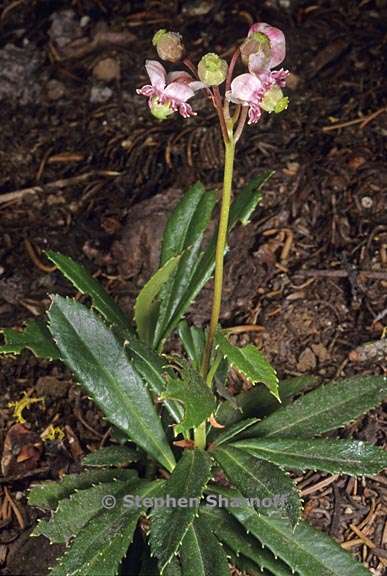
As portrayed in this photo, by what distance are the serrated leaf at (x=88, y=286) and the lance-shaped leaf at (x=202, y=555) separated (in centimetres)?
51

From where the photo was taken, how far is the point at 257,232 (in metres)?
2.66

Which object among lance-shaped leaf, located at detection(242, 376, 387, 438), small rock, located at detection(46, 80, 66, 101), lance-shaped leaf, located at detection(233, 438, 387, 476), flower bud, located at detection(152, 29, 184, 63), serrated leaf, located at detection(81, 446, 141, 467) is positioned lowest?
lance-shaped leaf, located at detection(242, 376, 387, 438)

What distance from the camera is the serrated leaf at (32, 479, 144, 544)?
178 centimetres

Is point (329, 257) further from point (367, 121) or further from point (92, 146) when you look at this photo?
point (92, 146)

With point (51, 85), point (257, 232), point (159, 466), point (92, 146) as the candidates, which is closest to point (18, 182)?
point (92, 146)

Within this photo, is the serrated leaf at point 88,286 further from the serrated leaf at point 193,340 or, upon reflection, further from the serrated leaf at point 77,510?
the serrated leaf at point 77,510

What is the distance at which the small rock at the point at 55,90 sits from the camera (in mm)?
3170

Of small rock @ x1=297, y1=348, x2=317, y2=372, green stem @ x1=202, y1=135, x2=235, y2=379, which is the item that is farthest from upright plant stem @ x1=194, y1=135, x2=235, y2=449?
small rock @ x1=297, y1=348, x2=317, y2=372

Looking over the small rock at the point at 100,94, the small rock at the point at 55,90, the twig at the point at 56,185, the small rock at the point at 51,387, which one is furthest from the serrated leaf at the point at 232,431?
the small rock at the point at 55,90

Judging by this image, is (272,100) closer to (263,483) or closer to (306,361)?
(263,483)

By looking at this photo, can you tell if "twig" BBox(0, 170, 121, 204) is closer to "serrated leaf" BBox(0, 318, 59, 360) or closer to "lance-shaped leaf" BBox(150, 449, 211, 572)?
"serrated leaf" BBox(0, 318, 59, 360)

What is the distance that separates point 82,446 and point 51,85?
1.56 m

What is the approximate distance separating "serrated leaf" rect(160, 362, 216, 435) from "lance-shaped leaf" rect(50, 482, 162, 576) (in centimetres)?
29

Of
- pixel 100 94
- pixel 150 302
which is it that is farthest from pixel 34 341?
pixel 100 94
